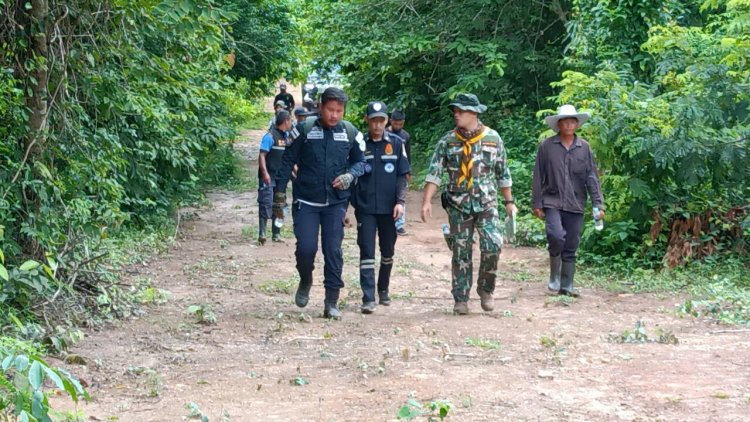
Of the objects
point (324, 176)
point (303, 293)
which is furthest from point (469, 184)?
point (303, 293)

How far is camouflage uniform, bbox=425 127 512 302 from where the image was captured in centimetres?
825

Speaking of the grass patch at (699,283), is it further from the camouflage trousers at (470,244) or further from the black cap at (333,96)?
the black cap at (333,96)

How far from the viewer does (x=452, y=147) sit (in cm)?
832

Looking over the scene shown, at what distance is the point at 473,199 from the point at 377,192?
2.87ft

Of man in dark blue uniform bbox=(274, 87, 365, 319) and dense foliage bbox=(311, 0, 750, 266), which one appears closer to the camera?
man in dark blue uniform bbox=(274, 87, 365, 319)

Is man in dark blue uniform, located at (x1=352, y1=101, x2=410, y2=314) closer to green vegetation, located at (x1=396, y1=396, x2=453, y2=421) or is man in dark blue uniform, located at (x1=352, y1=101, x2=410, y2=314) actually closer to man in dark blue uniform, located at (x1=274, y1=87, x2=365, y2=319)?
man in dark blue uniform, located at (x1=274, y1=87, x2=365, y2=319)

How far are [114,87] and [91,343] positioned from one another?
224 cm

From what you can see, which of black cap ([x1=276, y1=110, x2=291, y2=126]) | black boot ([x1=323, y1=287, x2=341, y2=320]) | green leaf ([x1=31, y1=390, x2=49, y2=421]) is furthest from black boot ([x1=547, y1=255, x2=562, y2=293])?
green leaf ([x1=31, y1=390, x2=49, y2=421])

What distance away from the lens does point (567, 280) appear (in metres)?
9.63

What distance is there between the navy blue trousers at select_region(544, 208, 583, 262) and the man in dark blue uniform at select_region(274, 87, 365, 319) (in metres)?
2.32

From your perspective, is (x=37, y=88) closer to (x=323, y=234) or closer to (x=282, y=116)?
(x=323, y=234)

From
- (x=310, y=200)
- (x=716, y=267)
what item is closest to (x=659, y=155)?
(x=716, y=267)

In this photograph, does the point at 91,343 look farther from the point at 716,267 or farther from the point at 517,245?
the point at 517,245

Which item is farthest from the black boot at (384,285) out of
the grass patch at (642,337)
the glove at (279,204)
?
the glove at (279,204)
